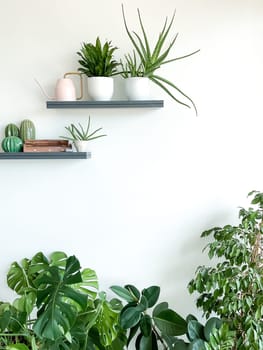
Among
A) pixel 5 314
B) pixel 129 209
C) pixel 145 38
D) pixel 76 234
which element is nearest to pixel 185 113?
pixel 145 38

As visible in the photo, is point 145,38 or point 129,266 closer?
A: point 145,38

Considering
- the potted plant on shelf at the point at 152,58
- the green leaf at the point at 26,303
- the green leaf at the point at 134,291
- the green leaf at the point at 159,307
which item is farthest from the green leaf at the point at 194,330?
the potted plant on shelf at the point at 152,58

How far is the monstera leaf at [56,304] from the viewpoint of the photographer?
1.32 meters

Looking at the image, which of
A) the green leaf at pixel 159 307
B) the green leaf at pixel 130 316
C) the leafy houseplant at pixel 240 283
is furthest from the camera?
the green leaf at pixel 159 307

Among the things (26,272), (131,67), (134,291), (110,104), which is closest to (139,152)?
(110,104)

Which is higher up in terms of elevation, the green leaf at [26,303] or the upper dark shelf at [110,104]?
the upper dark shelf at [110,104]

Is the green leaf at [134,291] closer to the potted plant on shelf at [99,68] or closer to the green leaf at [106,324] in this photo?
the green leaf at [106,324]

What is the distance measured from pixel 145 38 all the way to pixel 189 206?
2.79 feet

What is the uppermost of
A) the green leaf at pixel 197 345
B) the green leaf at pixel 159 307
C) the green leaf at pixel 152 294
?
the green leaf at pixel 152 294

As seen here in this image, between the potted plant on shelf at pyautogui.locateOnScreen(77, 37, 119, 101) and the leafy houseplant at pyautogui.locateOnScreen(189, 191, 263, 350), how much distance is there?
2.81 ft

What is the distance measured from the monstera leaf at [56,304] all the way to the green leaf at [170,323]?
45 cm

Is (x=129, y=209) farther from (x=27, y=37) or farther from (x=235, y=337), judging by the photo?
(x=27, y=37)

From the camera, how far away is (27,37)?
183cm

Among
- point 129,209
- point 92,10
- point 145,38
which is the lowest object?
point 129,209
